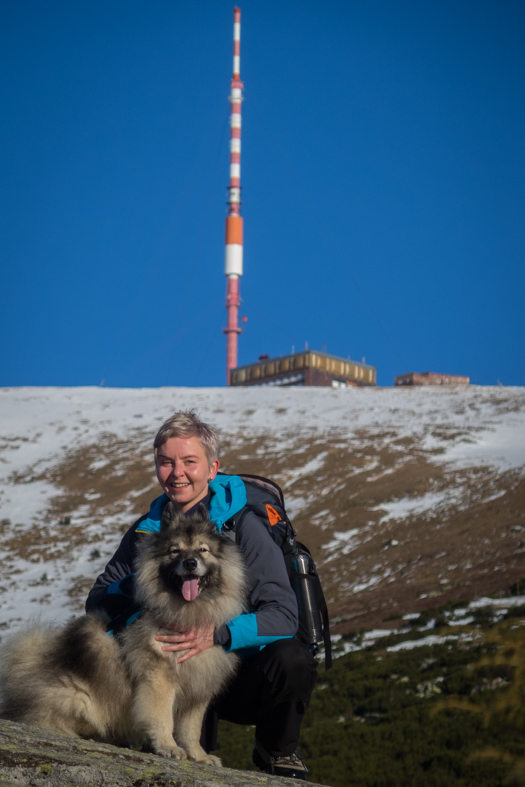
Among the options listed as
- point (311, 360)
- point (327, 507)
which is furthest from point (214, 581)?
point (311, 360)

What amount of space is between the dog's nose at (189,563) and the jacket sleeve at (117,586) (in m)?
0.52

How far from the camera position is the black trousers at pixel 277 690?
148 inches

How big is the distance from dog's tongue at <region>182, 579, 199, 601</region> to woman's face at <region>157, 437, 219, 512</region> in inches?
20.7

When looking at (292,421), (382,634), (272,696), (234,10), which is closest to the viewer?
(272,696)

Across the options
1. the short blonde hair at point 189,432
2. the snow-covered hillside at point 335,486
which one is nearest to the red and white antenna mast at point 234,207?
the snow-covered hillside at point 335,486

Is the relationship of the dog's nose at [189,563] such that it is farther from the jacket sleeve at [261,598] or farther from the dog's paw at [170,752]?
the dog's paw at [170,752]

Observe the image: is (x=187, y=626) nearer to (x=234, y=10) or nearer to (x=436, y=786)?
(x=436, y=786)

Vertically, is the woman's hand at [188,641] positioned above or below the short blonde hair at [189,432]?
below

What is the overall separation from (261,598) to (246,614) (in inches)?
4.9

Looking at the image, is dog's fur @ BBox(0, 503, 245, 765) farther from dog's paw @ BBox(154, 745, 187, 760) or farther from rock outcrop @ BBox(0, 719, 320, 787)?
rock outcrop @ BBox(0, 719, 320, 787)

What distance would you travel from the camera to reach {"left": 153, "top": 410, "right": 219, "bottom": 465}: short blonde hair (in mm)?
4148

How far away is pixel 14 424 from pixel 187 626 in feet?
98.1

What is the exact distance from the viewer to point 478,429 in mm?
24750

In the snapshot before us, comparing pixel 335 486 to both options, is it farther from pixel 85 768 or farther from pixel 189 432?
pixel 85 768
